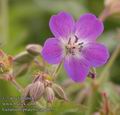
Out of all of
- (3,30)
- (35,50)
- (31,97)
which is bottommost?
(31,97)

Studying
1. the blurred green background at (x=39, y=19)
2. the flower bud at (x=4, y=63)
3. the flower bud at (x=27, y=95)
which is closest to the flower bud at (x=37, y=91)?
the flower bud at (x=27, y=95)

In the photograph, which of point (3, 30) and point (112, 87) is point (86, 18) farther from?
point (3, 30)

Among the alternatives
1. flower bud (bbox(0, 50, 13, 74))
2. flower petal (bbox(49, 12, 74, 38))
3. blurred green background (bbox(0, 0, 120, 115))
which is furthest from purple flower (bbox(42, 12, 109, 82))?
blurred green background (bbox(0, 0, 120, 115))

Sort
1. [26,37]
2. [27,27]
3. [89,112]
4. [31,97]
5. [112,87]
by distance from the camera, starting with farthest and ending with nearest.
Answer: [27,27]
[26,37]
[112,87]
[89,112]
[31,97]

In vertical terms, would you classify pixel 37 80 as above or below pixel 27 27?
below

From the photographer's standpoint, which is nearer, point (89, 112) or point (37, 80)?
point (37, 80)

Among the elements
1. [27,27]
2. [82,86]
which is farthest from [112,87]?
[27,27]
